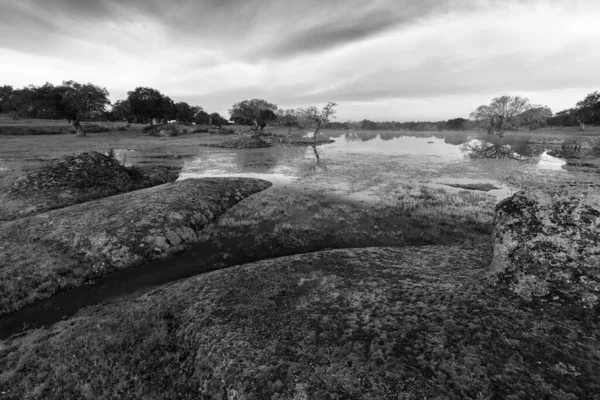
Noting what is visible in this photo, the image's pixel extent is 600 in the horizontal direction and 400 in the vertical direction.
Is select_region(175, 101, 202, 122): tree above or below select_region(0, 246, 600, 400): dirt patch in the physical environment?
above

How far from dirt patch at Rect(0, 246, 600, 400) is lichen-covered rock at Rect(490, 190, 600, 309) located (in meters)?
0.55

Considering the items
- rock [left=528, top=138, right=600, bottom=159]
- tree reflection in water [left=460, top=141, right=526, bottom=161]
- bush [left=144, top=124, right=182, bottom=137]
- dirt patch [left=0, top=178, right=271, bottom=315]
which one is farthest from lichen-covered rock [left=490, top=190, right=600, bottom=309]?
bush [left=144, top=124, right=182, bottom=137]

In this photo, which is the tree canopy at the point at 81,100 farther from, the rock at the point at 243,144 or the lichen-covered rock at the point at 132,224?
the lichen-covered rock at the point at 132,224

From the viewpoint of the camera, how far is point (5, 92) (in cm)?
12012

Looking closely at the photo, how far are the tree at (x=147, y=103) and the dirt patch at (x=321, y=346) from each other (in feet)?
361

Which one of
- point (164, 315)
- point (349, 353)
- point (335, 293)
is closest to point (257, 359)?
point (349, 353)

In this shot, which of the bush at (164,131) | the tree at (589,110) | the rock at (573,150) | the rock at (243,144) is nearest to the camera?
the rock at (573,150)

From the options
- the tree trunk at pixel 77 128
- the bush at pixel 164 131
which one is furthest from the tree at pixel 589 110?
the tree trunk at pixel 77 128

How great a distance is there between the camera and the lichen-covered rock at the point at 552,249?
5375 millimetres

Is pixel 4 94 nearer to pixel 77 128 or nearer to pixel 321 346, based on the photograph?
pixel 77 128

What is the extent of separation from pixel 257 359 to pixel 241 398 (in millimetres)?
647

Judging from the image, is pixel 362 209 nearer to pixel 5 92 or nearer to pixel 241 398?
pixel 241 398

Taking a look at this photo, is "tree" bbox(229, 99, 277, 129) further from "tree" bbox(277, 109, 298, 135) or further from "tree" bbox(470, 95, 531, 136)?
"tree" bbox(470, 95, 531, 136)

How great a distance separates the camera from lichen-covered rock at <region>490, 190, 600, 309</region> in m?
5.38
